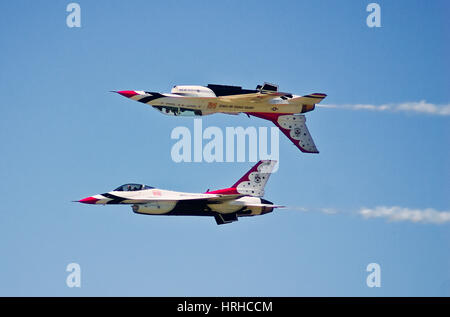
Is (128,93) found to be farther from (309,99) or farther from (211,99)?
(309,99)

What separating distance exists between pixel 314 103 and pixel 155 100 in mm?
9767

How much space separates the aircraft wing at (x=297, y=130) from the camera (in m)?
76.2

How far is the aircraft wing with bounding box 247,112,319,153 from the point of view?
250 feet

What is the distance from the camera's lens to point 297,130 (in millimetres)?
76438

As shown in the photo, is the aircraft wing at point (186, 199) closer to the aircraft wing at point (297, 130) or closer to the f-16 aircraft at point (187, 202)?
the f-16 aircraft at point (187, 202)

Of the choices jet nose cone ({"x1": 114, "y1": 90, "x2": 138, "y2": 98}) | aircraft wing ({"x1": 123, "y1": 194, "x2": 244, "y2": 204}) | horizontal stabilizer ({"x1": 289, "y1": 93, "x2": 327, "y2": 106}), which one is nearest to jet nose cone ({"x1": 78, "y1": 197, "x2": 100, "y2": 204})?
aircraft wing ({"x1": 123, "y1": 194, "x2": 244, "y2": 204})

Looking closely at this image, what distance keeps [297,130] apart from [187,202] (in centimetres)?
926

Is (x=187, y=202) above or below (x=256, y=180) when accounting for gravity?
below

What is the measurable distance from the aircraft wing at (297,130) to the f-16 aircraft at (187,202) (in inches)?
215

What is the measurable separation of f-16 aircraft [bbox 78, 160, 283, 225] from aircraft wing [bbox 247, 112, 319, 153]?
Result: 5456 mm

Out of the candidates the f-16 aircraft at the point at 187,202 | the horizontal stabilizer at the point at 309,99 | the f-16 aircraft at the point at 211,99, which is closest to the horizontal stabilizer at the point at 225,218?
the f-16 aircraft at the point at 187,202

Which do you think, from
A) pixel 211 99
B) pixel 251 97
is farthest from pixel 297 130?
pixel 211 99

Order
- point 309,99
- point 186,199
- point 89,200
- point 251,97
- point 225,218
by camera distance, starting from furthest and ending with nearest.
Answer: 1. point 309,99
2. point 251,97
3. point 225,218
4. point 89,200
5. point 186,199
